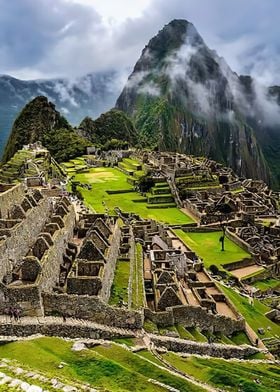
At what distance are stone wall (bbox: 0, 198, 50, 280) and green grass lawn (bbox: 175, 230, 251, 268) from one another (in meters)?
19.5

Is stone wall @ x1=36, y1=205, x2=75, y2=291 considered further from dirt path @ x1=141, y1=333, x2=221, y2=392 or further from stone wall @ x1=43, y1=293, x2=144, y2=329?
dirt path @ x1=141, y1=333, x2=221, y2=392

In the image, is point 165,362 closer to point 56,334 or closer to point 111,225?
point 56,334

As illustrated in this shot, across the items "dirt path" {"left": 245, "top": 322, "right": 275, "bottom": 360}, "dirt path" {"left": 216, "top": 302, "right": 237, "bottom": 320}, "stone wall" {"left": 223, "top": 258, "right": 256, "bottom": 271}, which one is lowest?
"dirt path" {"left": 245, "top": 322, "right": 275, "bottom": 360}

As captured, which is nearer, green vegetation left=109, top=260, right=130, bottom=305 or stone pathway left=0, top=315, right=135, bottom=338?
stone pathway left=0, top=315, right=135, bottom=338

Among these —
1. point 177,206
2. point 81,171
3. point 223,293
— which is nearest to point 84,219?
point 223,293

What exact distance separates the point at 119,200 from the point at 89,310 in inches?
1921

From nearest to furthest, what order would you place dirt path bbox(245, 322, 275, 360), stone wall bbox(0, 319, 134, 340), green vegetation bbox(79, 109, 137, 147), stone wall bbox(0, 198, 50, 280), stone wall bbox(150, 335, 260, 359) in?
1. stone wall bbox(0, 319, 134, 340)
2. stone wall bbox(0, 198, 50, 280)
3. stone wall bbox(150, 335, 260, 359)
4. dirt path bbox(245, 322, 275, 360)
5. green vegetation bbox(79, 109, 137, 147)

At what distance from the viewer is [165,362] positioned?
870 inches

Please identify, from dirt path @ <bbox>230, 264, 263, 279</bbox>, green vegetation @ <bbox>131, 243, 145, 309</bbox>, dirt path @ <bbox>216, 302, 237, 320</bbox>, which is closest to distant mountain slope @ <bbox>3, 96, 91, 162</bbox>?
dirt path @ <bbox>230, 264, 263, 279</bbox>

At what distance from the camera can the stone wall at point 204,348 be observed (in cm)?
2498

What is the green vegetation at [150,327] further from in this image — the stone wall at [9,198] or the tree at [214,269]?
the tree at [214,269]

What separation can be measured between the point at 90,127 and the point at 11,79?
31609 millimetres

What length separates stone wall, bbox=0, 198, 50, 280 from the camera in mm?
24081

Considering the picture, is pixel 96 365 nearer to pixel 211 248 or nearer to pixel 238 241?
pixel 211 248
